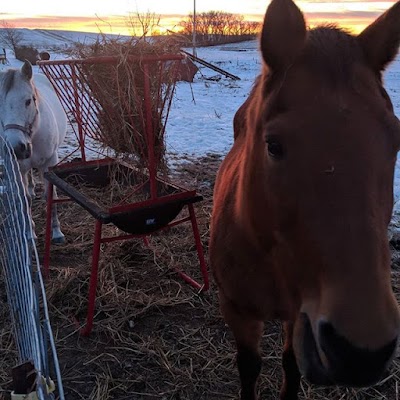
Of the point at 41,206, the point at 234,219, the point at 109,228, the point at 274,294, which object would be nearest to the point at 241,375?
the point at 274,294

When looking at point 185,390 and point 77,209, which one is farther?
point 77,209

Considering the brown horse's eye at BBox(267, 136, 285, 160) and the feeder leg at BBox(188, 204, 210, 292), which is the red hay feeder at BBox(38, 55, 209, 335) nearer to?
the feeder leg at BBox(188, 204, 210, 292)

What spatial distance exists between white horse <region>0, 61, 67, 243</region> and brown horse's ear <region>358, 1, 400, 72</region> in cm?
356

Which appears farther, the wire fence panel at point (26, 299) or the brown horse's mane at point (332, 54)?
the wire fence panel at point (26, 299)

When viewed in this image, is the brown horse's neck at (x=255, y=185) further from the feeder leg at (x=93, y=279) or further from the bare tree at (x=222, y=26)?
the bare tree at (x=222, y=26)

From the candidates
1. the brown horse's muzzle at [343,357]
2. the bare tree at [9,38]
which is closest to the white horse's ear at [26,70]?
the brown horse's muzzle at [343,357]

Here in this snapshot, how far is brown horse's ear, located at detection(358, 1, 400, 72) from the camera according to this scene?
1.49 metres

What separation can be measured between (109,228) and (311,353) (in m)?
3.87

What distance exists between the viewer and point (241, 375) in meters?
2.54

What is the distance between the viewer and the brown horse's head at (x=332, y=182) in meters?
1.17

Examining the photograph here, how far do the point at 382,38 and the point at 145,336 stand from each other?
2.61 meters

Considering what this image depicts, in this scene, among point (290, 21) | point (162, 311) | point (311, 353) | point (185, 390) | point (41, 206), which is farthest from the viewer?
point (41, 206)

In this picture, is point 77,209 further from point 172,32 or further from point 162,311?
point 172,32

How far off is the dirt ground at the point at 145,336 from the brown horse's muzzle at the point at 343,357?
1.62m
